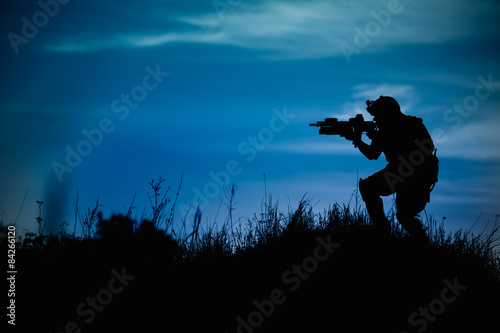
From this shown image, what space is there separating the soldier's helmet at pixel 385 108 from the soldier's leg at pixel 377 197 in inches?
34.1

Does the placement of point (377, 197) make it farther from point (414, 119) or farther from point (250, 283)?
point (250, 283)

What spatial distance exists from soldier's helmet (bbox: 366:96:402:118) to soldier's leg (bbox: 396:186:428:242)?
1104 mm

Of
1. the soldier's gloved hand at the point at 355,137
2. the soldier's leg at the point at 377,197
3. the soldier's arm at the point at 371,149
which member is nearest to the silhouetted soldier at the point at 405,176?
the soldier's leg at the point at 377,197

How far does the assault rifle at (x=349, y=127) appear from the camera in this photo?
655 cm

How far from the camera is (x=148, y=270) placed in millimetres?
5578

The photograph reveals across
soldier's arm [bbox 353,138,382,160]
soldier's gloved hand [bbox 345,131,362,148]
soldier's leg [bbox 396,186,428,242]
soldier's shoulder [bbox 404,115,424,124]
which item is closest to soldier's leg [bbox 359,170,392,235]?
soldier's leg [bbox 396,186,428,242]

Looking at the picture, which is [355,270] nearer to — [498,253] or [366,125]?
[366,125]

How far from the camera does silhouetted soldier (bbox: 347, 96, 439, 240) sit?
19.5 feet

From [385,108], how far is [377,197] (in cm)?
132

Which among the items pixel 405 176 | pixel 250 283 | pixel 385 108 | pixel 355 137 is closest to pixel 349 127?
pixel 355 137

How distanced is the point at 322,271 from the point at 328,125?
2.35 m

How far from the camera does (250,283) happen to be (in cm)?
541

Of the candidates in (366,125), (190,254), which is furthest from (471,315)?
(190,254)

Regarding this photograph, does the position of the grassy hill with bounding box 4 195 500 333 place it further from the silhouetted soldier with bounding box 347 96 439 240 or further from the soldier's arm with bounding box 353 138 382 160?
the soldier's arm with bounding box 353 138 382 160
